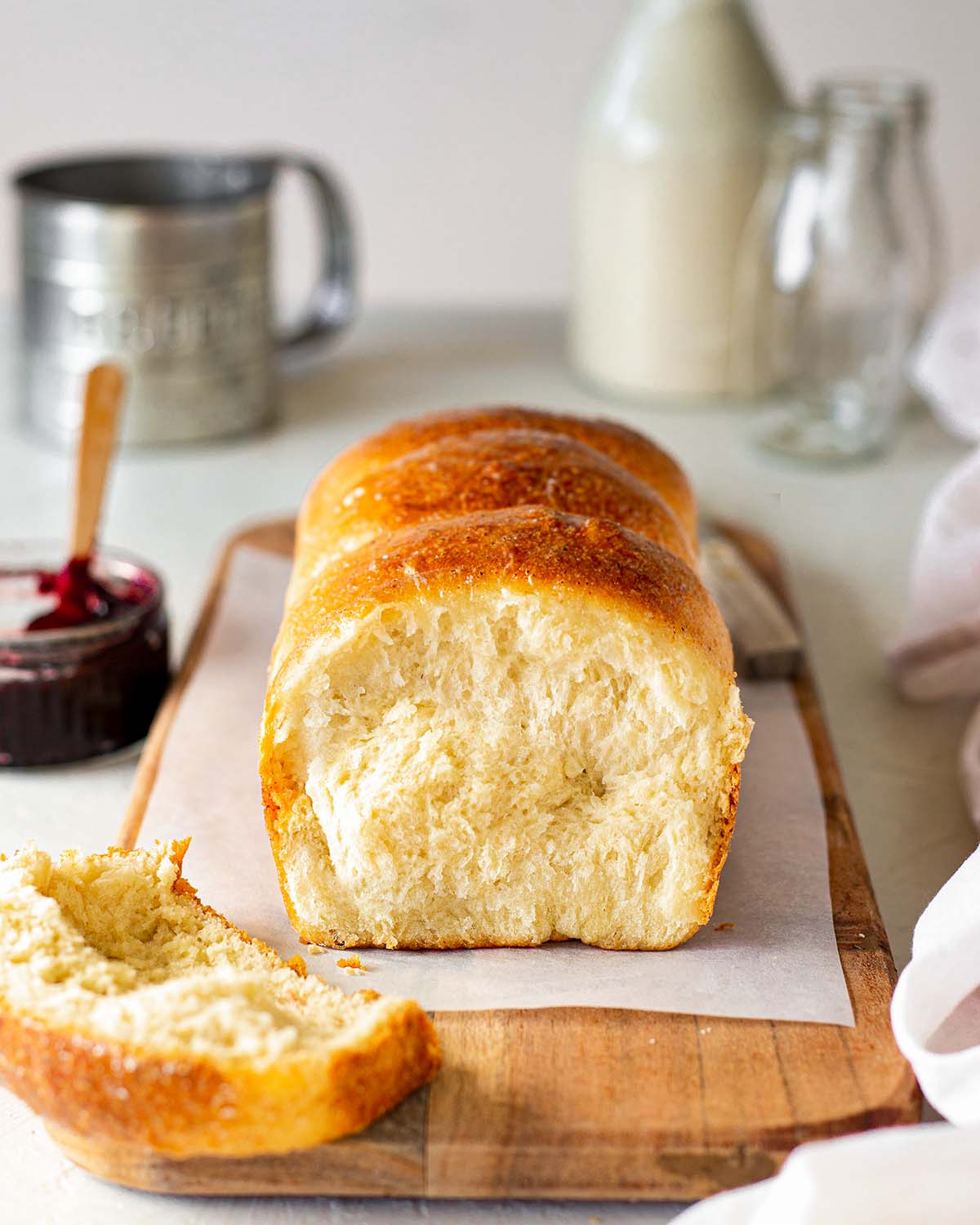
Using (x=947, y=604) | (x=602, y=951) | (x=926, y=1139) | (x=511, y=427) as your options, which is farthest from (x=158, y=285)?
(x=926, y=1139)

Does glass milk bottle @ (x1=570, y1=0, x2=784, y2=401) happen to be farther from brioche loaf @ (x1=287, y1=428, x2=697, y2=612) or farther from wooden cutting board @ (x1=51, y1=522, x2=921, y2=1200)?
wooden cutting board @ (x1=51, y1=522, x2=921, y2=1200)

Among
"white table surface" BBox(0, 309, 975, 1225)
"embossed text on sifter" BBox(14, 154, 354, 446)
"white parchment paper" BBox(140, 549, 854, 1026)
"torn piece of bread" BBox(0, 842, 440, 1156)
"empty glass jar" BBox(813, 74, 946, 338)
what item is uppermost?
"empty glass jar" BBox(813, 74, 946, 338)

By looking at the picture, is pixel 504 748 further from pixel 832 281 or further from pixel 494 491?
pixel 832 281

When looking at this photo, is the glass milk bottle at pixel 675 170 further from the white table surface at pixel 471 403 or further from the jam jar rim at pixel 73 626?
the jam jar rim at pixel 73 626

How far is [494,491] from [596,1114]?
0.55 meters

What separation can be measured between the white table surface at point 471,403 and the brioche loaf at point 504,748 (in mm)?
237

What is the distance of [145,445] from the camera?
7.69 ft

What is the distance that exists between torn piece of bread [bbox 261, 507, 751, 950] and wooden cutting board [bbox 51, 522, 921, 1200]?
114 mm

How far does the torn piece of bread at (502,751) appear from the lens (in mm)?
1127

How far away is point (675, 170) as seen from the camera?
90.1 inches

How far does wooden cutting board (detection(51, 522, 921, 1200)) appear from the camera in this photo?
0.95 meters

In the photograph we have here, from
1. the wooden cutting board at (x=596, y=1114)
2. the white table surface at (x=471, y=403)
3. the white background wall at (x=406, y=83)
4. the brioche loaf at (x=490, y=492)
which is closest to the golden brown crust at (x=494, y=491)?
the brioche loaf at (x=490, y=492)

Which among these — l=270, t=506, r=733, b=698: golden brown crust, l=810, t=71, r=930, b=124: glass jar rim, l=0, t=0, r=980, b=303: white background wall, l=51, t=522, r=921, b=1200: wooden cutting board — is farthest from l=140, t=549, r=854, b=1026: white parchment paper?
l=0, t=0, r=980, b=303: white background wall

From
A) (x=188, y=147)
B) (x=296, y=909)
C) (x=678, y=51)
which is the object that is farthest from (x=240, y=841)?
(x=188, y=147)
